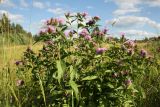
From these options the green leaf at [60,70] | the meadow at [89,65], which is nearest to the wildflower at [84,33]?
the meadow at [89,65]

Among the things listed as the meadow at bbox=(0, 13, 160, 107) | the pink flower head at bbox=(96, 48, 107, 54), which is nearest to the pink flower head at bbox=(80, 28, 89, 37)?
the meadow at bbox=(0, 13, 160, 107)

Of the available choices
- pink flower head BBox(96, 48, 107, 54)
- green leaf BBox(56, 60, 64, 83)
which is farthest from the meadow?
green leaf BBox(56, 60, 64, 83)

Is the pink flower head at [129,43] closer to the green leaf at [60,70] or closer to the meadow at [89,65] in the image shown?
the meadow at [89,65]

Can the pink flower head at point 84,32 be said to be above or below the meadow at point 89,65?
above

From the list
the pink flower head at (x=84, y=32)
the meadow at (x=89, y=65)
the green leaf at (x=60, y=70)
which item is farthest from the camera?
the pink flower head at (x=84, y=32)

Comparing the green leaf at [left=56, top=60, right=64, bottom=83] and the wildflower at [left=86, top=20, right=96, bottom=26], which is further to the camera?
the wildflower at [left=86, top=20, right=96, bottom=26]

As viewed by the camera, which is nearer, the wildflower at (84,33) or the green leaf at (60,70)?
the green leaf at (60,70)

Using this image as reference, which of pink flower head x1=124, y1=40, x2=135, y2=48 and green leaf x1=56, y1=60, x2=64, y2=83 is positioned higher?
pink flower head x1=124, y1=40, x2=135, y2=48

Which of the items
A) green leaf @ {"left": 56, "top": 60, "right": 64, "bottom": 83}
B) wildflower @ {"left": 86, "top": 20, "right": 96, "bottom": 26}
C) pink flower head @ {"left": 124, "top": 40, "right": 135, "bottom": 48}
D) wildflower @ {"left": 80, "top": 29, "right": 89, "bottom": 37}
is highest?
wildflower @ {"left": 86, "top": 20, "right": 96, "bottom": 26}

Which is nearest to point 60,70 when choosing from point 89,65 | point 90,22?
point 89,65

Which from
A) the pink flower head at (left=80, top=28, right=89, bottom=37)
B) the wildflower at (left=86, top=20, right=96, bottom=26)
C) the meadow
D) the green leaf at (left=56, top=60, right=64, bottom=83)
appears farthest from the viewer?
the wildflower at (left=86, top=20, right=96, bottom=26)

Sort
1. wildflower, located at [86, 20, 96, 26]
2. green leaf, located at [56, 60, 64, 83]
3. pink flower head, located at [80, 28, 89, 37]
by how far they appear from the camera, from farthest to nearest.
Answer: wildflower, located at [86, 20, 96, 26] → pink flower head, located at [80, 28, 89, 37] → green leaf, located at [56, 60, 64, 83]

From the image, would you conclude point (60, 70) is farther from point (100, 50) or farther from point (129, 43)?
point (129, 43)

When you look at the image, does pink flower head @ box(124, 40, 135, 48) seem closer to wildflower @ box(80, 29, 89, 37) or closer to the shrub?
the shrub
